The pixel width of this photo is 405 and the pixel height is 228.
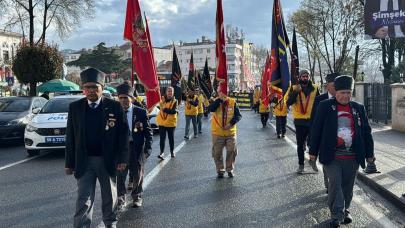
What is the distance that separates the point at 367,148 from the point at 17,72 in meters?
26.2

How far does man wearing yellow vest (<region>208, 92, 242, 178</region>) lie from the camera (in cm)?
860

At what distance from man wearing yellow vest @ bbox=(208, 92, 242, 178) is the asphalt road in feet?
1.16

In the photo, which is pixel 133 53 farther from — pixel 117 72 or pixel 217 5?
pixel 117 72

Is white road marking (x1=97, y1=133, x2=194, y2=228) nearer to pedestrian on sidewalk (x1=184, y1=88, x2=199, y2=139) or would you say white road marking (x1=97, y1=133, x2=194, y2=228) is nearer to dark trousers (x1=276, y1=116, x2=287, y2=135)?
pedestrian on sidewalk (x1=184, y1=88, x2=199, y2=139)

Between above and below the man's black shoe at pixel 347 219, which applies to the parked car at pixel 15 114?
above

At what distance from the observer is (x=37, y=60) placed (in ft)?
92.3

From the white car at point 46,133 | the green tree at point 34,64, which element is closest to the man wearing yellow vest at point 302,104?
the white car at point 46,133

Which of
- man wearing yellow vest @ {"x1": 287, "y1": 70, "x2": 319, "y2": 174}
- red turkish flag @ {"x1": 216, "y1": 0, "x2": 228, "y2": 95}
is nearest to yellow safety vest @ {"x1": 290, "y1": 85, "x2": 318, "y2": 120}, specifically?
man wearing yellow vest @ {"x1": 287, "y1": 70, "x2": 319, "y2": 174}

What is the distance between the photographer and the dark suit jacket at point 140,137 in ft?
22.0

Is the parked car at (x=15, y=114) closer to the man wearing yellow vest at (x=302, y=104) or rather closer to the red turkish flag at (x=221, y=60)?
the red turkish flag at (x=221, y=60)

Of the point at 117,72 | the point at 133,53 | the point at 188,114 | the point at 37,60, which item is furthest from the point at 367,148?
the point at 117,72

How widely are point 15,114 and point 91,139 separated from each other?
1105 cm

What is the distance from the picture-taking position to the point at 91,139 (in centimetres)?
485

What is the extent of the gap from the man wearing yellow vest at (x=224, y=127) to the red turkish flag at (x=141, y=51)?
118 centimetres
